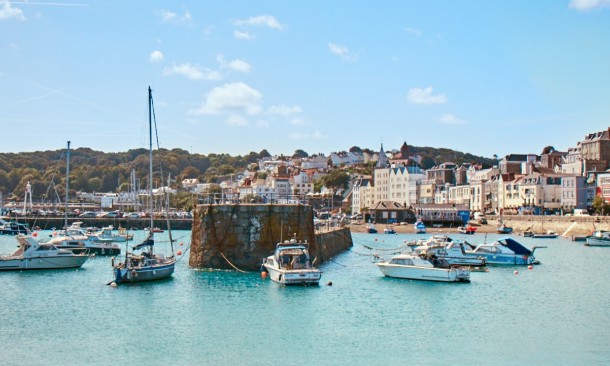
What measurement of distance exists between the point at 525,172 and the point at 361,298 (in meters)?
118

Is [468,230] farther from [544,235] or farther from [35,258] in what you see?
[35,258]

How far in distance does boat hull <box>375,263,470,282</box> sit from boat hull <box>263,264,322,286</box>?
6.71 metres

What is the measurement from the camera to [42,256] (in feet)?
169

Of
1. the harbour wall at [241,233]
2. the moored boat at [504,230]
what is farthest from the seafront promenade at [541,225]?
the harbour wall at [241,233]

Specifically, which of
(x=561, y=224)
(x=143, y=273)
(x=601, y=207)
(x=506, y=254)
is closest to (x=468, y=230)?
(x=561, y=224)

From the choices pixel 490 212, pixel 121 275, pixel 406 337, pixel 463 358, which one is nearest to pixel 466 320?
pixel 406 337

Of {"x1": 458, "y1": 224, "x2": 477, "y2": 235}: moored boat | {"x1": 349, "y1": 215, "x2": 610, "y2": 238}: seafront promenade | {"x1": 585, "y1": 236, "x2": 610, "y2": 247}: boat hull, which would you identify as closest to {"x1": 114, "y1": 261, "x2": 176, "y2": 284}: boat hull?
{"x1": 585, "y1": 236, "x2": 610, "y2": 247}: boat hull

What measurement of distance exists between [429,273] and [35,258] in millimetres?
26199

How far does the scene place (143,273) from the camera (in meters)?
43.4

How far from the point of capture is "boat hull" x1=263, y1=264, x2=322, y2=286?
137ft

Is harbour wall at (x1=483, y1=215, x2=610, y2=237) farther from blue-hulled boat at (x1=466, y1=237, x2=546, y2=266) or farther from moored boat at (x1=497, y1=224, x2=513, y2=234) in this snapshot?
blue-hulled boat at (x1=466, y1=237, x2=546, y2=266)

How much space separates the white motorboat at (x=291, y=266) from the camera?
4178 centimetres

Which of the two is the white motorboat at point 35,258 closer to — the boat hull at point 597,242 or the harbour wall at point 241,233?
the harbour wall at point 241,233

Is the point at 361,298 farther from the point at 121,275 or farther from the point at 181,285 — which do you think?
the point at 121,275
